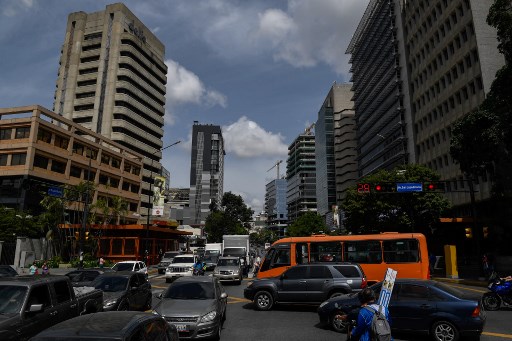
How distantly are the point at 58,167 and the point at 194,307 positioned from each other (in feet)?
159

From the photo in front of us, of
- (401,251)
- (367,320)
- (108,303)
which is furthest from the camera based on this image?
(401,251)

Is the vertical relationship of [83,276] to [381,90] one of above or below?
below

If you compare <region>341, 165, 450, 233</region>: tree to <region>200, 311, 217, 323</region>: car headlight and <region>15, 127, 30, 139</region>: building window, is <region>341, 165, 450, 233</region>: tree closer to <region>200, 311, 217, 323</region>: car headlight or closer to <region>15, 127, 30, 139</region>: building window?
<region>200, 311, 217, 323</region>: car headlight

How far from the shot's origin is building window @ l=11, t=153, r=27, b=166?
45.8 m

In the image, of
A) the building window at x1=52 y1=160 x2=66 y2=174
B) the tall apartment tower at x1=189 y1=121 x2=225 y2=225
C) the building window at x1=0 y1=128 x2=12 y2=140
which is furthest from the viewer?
the tall apartment tower at x1=189 y1=121 x2=225 y2=225

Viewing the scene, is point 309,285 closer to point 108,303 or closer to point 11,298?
point 108,303

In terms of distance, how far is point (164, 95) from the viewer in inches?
4087

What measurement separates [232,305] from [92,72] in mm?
86948

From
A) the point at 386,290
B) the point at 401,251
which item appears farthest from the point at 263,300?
the point at 386,290

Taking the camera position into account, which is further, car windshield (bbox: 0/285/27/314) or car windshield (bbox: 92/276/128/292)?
car windshield (bbox: 92/276/128/292)

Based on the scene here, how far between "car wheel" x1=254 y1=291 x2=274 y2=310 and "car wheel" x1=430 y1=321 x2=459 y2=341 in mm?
6374

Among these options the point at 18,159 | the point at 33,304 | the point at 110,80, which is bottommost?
the point at 33,304

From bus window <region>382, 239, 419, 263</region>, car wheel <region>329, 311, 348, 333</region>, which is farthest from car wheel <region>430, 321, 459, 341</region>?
bus window <region>382, 239, 419, 263</region>

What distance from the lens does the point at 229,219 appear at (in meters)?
107
